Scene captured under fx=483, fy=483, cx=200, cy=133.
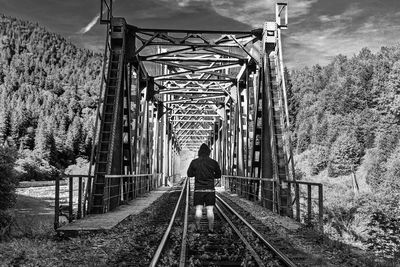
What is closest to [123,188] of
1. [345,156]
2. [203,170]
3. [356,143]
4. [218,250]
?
[203,170]

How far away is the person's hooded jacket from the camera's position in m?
8.88

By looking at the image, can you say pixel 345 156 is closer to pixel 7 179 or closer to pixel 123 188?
pixel 7 179

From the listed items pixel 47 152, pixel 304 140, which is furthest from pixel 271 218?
pixel 47 152

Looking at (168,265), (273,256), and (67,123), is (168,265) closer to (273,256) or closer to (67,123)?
(273,256)

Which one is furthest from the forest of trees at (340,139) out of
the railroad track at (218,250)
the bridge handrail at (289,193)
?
the railroad track at (218,250)

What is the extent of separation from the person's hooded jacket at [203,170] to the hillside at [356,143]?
315 inches

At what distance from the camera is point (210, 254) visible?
6.95 metres

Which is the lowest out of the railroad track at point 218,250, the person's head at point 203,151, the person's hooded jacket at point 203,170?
the railroad track at point 218,250

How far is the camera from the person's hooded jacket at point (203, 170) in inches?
349

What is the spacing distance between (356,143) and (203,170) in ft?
184

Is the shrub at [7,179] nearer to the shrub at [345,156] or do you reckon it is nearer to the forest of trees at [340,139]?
the forest of trees at [340,139]

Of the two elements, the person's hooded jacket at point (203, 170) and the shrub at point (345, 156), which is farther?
the shrub at point (345, 156)

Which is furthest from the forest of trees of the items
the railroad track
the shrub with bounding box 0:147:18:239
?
the railroad track

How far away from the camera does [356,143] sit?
61.3 m
